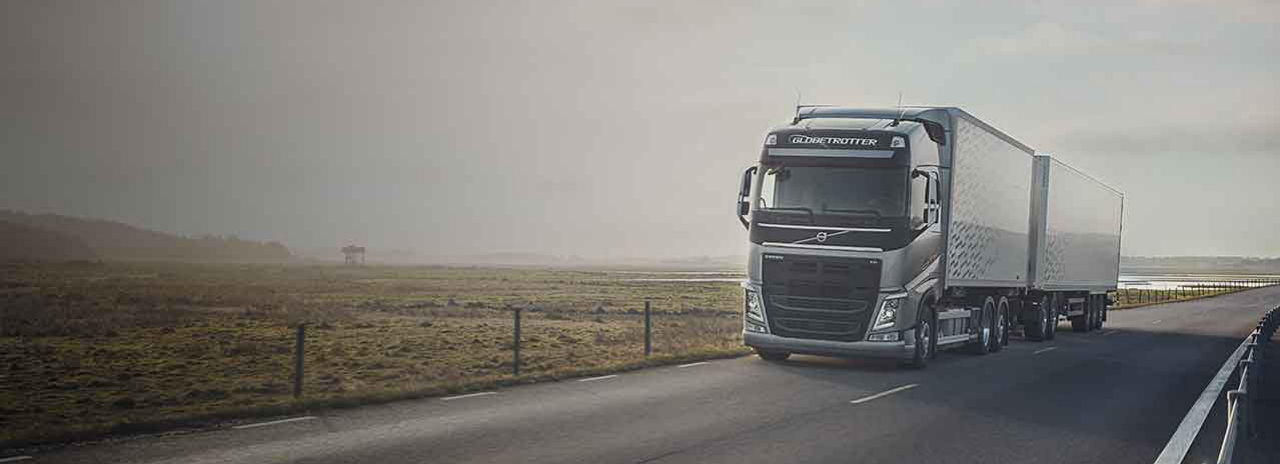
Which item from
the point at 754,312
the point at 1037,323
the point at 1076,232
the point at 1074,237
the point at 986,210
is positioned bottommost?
the point at 1037,323

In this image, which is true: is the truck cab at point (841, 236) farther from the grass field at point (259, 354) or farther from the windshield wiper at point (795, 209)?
the grass field at point (259, 354)

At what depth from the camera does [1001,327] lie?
76.0ft

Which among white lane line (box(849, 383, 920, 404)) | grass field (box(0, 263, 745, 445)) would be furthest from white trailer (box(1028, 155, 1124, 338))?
white lane line (box(849, 383, 920, 404))

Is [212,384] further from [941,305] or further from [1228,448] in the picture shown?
[1228,448]

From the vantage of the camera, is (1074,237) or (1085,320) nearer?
(1074,237)

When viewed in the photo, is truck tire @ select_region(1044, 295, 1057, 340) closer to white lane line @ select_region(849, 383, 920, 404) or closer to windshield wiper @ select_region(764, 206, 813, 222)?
windshield wiper @ select_region(764, 206, 813, 222)

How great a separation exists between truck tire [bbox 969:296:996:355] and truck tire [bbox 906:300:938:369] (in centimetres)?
300

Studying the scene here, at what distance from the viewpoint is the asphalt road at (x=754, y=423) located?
9.29 metres

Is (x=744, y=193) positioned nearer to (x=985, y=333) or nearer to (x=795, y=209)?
(x=795, y=209)

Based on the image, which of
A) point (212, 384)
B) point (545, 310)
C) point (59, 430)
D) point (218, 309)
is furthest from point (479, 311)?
point (59, 430)

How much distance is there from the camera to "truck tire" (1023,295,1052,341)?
26.4 m

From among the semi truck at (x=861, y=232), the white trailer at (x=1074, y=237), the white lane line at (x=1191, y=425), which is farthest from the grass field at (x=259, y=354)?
the white lane line at (x=1191, y=425)

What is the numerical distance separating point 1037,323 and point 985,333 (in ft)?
17.9

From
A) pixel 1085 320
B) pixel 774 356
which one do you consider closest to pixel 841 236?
pixel 774 356
